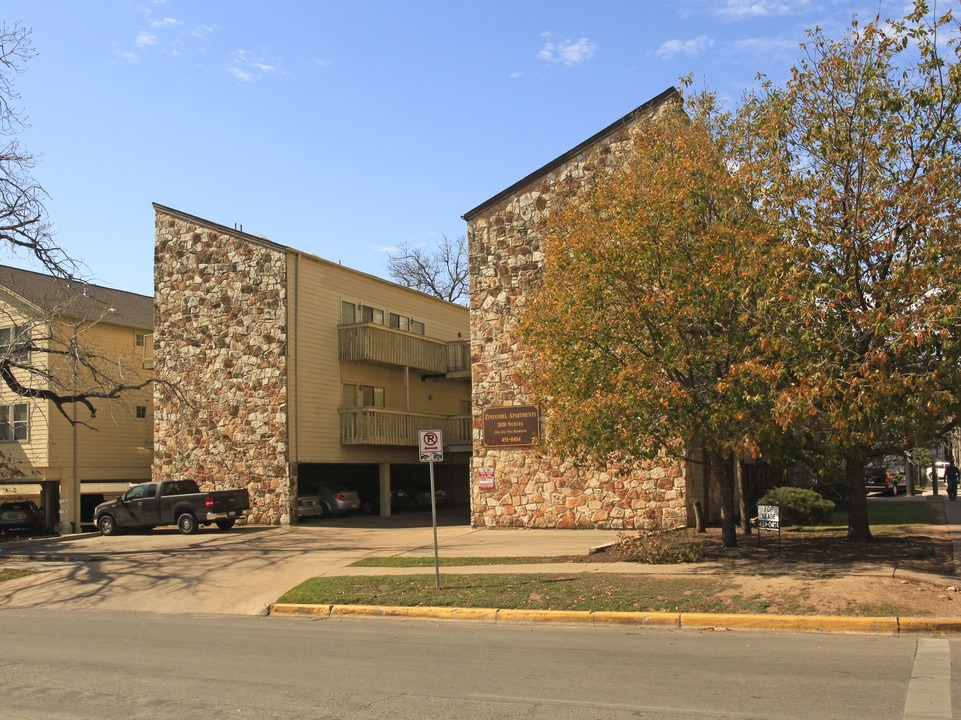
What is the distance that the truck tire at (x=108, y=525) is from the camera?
2719 cm

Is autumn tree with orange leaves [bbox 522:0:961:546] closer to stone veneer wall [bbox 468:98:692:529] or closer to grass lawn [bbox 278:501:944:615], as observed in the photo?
grass lawn [bbox 278:501:944:615]

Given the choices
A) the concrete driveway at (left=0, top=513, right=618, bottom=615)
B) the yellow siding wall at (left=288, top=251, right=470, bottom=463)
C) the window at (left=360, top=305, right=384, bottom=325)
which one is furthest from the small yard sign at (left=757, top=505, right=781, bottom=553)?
the window at (left=360, top=305, right=384, bottom=325)

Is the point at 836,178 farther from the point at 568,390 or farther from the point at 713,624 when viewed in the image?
the point at 713,624

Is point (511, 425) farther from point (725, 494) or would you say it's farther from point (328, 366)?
point (725, 494)

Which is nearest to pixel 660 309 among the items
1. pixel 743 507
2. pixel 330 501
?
pixel 743 507

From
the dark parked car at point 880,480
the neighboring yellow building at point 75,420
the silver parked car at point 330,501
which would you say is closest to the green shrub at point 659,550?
the silver parked car at point 330,501

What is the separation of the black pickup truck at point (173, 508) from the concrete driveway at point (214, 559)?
0.44 meters

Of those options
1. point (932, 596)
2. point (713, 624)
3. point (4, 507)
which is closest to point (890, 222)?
point (932, 596)

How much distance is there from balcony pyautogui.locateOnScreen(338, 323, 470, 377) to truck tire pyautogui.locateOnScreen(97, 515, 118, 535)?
8.77 metres

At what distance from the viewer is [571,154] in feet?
80.5

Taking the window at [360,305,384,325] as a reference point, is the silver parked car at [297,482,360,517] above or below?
below

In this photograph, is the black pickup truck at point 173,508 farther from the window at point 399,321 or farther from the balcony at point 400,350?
the window at point 399,321

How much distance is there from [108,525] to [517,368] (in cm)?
1367

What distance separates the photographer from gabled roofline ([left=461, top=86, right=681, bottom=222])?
2208cm
